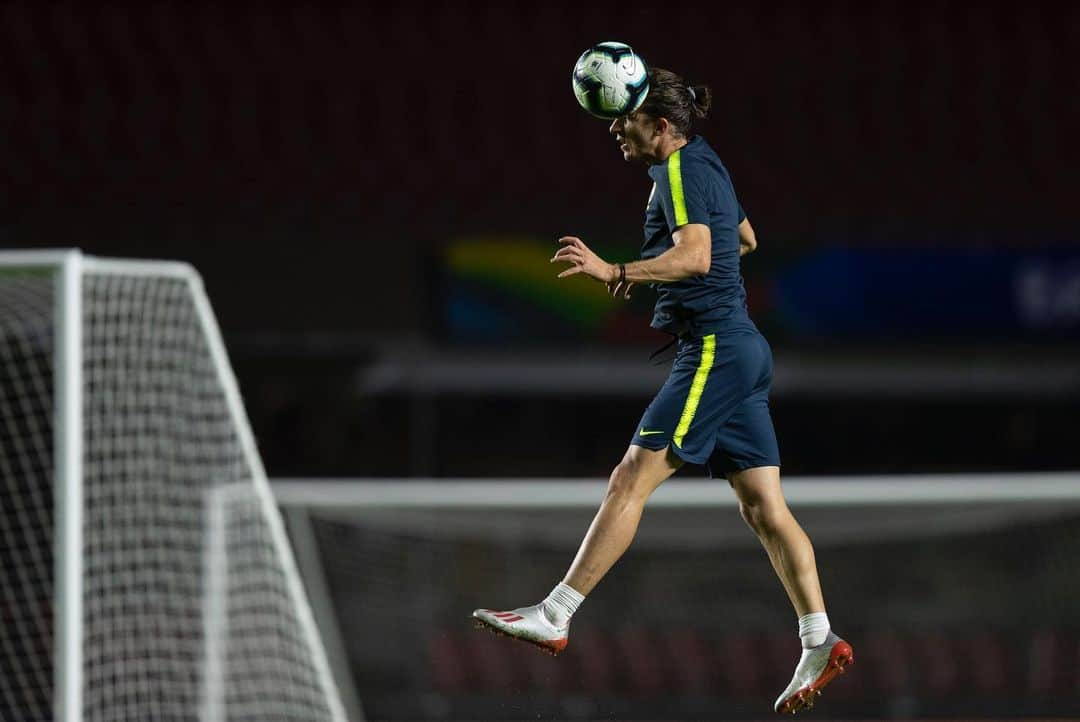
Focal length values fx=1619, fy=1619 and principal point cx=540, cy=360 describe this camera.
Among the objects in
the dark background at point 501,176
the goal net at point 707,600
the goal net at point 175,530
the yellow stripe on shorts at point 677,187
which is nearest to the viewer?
the yellow stripe on shorts at point 677,187

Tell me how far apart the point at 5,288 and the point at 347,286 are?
5951mm

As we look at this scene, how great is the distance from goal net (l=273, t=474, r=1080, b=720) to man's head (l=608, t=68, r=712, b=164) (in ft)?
10.5

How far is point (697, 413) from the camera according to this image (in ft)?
14.7

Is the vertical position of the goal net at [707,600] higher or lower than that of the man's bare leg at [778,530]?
lower

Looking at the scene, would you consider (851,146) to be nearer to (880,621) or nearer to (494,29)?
(494,29)

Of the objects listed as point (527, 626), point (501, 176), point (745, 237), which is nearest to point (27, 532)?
point (501, 176)

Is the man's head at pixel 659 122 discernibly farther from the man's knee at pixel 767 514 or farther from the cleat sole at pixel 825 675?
the cleat sole at pixel 825 675

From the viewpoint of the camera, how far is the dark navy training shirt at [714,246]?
4.40m

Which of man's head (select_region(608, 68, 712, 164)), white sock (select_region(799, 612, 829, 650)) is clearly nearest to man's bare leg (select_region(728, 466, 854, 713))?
white sock (select_region(799, 612, 829, 650))

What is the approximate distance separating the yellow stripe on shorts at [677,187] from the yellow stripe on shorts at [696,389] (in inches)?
15.4

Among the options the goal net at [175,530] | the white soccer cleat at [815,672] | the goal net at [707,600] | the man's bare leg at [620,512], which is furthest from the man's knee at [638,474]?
the goal net at [707,600]

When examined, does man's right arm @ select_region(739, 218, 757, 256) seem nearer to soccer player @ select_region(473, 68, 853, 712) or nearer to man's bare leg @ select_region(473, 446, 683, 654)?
soccer player @ select_region(473, 68, 853, 712)

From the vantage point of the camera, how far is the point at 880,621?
8.16 metres

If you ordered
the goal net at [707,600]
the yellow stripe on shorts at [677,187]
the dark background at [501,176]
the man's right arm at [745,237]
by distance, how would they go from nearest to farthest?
the yellow stripe on shorts at [677,187] < the man's right arm at [745,237] < the goal net at [707,600] < the dark background at [501,176]
